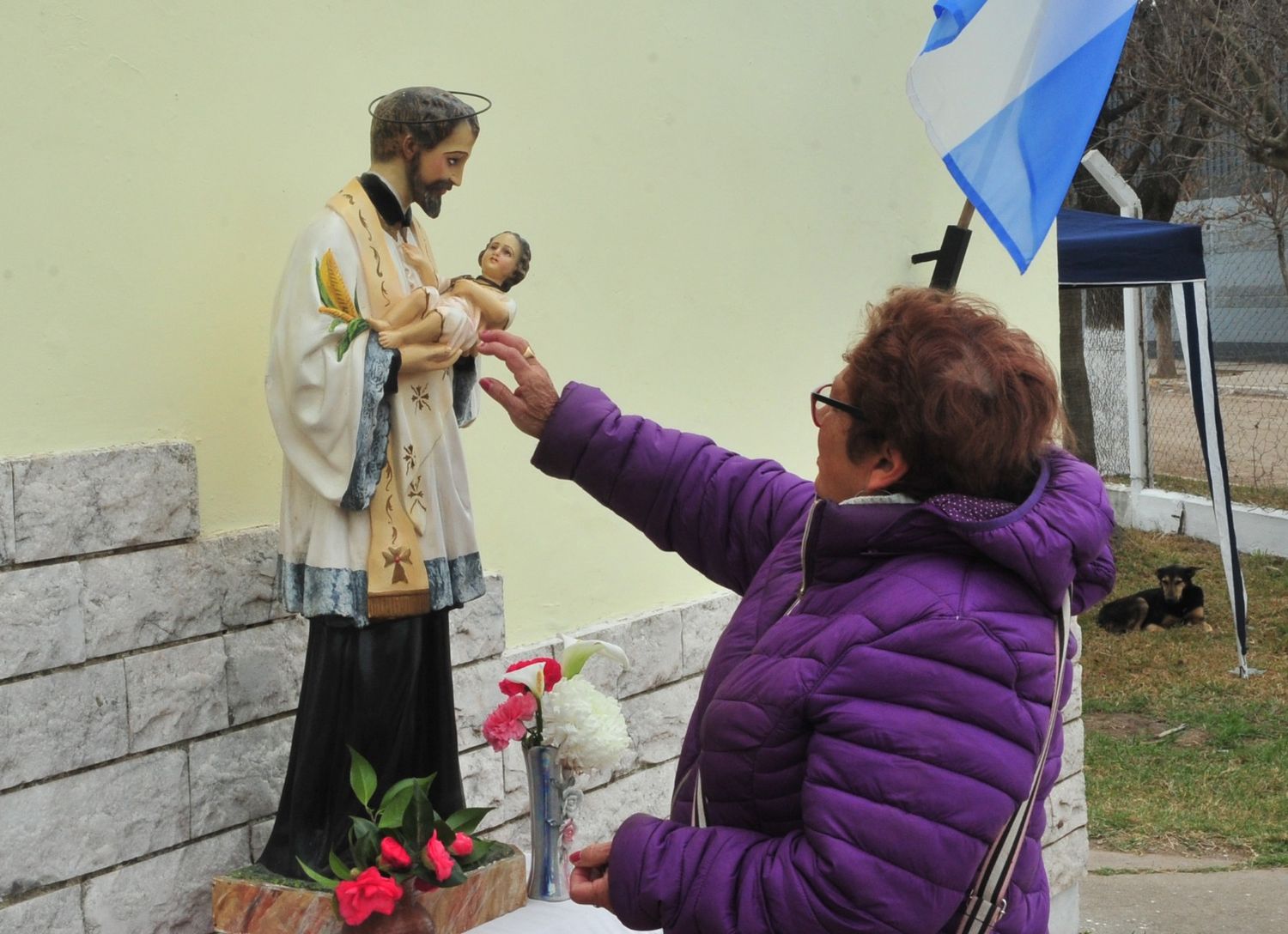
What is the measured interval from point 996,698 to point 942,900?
275mm

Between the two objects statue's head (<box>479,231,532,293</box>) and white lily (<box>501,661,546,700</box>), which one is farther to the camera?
white lily (<box>501,661,546,700</box>)

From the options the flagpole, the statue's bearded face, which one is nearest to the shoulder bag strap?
the statue's bearded face

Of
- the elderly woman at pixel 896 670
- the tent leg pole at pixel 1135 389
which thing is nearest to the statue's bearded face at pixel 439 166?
the elderly woman at pixel 896 670

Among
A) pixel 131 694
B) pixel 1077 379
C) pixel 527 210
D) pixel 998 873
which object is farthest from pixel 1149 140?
pixel 998 873

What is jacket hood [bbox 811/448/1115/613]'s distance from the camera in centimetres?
202

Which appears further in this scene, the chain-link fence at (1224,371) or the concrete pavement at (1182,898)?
the chain-link fence at (1224,371)

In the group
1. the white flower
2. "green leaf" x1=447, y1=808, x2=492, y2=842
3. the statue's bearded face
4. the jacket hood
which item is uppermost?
the statue's bearded face

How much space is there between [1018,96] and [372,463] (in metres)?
2.43

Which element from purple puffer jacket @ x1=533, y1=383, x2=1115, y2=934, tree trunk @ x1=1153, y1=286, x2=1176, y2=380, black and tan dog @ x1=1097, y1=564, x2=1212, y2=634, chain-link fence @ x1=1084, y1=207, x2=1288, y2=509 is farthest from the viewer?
tree trunk @ x1=1153, y1=286, x2=1176, y2=380

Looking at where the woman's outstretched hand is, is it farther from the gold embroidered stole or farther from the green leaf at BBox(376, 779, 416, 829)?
the green leaf at BBox(376, 779, 416, 829)

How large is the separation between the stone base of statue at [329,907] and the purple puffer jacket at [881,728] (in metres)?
0.68

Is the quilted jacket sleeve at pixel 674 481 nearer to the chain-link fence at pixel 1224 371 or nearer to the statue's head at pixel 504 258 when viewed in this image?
the statue's head at pixel 504 258

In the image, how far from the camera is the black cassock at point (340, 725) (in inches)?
107

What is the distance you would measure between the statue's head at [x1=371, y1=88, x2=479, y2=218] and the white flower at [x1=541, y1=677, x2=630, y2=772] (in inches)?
39.5
